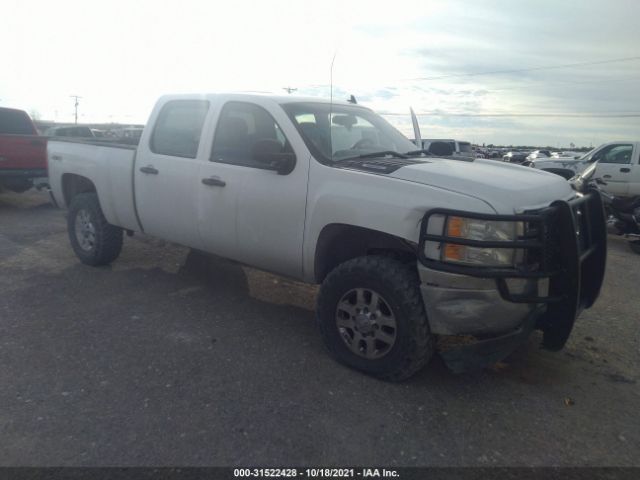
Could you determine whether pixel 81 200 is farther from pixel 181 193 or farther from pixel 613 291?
pixel 613 291

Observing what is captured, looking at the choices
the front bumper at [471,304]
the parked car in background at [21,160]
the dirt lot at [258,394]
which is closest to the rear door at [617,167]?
the dirt lot at [258,394]

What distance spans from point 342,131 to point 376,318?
170cm

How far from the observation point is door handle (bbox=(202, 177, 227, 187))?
171 inches

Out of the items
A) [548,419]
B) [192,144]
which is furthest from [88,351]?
[548,419]

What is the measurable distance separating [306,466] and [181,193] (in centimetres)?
285

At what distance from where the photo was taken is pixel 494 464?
8.93ft

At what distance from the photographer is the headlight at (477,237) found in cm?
→ 307

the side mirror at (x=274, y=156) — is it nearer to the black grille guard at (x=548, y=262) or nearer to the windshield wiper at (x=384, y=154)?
the windshield wiper at (x=384, y=154)

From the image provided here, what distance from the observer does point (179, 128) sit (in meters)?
4.96

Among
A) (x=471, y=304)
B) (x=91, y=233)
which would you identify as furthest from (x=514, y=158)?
(x=471, y=304)

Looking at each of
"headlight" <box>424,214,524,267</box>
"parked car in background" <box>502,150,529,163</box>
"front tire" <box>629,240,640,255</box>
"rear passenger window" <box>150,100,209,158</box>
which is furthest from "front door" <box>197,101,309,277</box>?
"parked car in background" <box>502,150,529,163</box>

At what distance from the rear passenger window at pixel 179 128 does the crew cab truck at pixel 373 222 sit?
0.05ft

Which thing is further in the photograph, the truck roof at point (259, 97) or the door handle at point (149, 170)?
the door handle at point (149, 170)

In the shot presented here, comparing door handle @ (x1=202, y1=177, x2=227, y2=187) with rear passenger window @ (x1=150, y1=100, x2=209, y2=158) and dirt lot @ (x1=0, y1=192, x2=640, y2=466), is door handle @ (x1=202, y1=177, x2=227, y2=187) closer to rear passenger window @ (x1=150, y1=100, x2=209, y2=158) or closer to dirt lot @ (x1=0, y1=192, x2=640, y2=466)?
rear passenger window @ (x1=150, y1=100, x2=209, y2=158)
